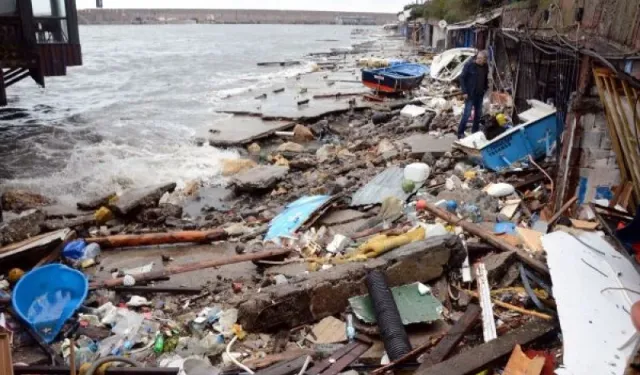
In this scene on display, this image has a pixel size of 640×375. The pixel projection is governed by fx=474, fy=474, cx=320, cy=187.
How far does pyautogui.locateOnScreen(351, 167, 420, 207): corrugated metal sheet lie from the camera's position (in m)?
8.13

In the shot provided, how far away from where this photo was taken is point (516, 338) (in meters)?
3.87

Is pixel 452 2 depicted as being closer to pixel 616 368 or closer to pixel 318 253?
pixel 318 253

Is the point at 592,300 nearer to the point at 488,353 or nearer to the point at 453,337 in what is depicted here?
the point at 488,353

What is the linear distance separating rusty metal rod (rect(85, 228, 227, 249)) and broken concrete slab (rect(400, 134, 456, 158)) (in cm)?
485

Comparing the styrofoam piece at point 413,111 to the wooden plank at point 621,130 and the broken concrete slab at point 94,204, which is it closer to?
the broken concrete slab at point 94,204

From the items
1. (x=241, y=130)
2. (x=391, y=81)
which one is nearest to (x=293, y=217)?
(x=241, y=130)

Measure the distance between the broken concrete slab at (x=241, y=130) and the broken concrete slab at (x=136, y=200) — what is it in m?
5.22

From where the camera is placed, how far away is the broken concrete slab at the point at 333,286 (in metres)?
4.63

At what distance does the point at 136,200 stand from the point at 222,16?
531 feet

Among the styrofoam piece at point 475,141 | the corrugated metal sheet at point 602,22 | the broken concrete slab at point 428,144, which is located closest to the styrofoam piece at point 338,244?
the styrofoam piece at point 475,141

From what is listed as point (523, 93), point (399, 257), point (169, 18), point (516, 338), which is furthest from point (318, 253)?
point (169, 18)

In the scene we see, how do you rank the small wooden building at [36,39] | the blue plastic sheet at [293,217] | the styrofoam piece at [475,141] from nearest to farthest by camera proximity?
the blue plastic sheet at [293,217] < the styrofoam piece at [475,141] < the small wooden building at [36,39]

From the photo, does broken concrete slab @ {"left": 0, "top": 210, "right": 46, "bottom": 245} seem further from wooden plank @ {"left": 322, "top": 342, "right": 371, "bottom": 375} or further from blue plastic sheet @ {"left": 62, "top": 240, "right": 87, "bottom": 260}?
wooden plank @ {"left": 322, "top": 342, "right": 371, "bottom": 375}

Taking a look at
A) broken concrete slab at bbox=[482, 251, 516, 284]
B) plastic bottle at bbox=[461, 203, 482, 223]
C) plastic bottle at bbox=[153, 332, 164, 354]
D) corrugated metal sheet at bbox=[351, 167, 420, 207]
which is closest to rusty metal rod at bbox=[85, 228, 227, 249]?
corrugated metal sheet at bbox=[351, 167, 420, 207]
